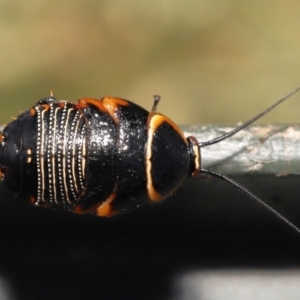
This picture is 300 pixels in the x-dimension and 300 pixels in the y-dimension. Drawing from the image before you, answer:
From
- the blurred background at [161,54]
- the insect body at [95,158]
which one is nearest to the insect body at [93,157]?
the insect body at [95,158]

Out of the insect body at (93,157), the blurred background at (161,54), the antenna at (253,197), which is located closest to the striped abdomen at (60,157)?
the insect body at (93,157)

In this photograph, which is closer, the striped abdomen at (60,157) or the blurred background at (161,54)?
the striped abdomen at (60,157)

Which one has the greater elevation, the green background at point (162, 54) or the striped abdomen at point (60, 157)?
the green background at point (162, 54)

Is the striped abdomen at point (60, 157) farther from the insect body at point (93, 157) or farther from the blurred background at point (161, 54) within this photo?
the blurred background at point (161, 54)

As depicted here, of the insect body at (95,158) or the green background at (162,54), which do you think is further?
the green background at (162,54)

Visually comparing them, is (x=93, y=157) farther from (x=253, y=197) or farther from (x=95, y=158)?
(x=253, y=197)

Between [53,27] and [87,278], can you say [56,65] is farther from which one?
[87,278]

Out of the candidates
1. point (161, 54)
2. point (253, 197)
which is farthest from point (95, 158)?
point (161, 54)

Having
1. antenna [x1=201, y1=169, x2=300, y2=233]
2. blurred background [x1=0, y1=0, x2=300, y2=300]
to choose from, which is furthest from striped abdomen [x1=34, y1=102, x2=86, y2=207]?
blurred background [x1=0, y1=0, x2=300, y2=300]

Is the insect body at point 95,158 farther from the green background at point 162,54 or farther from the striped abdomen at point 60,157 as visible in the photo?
the green background at point 162,54
